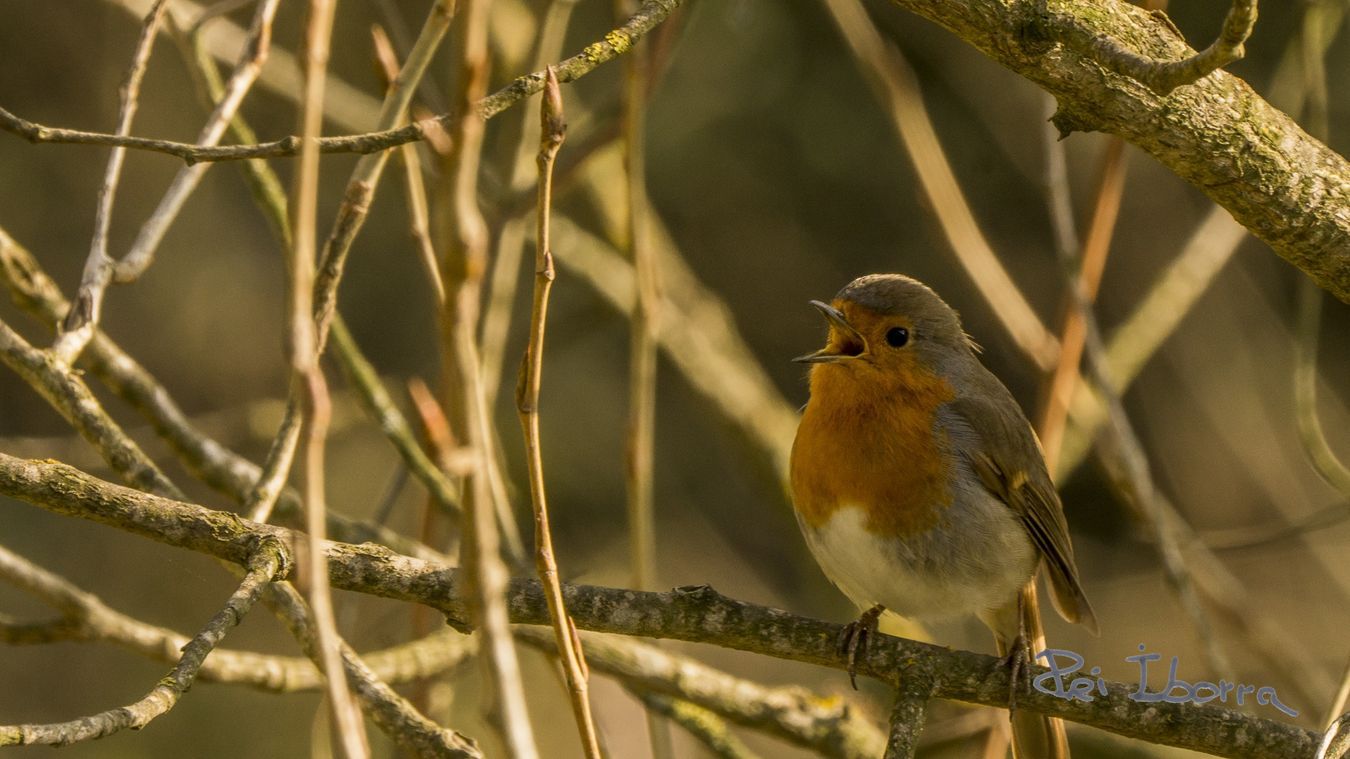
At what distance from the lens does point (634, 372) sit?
341 cm

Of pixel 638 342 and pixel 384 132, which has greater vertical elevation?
pixel 638 342

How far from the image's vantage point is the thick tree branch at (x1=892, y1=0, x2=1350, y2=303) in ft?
7.32

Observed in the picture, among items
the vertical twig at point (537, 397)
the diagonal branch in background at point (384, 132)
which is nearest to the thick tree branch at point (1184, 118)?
the diagonal branch in background at point (384, 132)

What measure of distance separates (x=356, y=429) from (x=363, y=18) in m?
1.98

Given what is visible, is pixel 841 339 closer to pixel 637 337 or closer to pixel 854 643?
pixel 637 337

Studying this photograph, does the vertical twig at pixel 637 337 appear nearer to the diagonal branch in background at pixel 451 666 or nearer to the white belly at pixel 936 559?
the diagonal branch in background at pixel 451 666

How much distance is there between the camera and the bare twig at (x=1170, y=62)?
1.88 metres

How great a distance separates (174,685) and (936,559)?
6.68 ft

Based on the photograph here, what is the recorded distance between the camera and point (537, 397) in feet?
5.31

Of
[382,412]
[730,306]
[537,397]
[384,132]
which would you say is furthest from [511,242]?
[730,306]

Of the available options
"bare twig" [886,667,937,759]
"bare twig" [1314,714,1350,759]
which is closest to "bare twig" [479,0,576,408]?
"bare twig" [886,667,937,759]

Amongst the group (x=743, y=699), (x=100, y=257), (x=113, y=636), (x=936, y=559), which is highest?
(x=100, y=257)

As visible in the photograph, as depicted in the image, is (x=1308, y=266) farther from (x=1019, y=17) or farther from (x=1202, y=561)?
(x=1202, y=561)

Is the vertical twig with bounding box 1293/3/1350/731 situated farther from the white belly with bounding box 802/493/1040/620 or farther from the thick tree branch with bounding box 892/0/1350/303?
the thick tree branch with bounding box 892/0/1350/303
